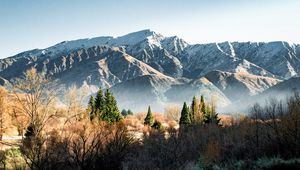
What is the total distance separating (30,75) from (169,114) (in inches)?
3574

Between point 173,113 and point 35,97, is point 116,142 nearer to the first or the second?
point 35,97

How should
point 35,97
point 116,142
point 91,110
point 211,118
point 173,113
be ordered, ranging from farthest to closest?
point 173,113, point 211,118, point 91,110, point 35,97, point 116,142

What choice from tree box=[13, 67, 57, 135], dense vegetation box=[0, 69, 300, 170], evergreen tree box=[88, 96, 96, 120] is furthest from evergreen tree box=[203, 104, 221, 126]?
tree box=[13, 67, 57, 135]

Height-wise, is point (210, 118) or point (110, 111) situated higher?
point (110, 111)

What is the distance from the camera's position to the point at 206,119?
95312 mm

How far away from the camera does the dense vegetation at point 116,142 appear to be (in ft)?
110

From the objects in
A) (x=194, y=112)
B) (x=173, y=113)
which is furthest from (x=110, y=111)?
(x=173, y=113)

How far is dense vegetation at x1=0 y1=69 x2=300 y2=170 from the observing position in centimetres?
3366

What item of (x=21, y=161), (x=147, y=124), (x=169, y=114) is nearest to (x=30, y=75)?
(x=21, y=161)

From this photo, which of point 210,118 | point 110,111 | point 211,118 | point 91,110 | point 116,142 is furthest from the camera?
point 210,118

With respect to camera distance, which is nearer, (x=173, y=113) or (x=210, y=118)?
(x=210, y=118)

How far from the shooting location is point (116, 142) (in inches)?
1608

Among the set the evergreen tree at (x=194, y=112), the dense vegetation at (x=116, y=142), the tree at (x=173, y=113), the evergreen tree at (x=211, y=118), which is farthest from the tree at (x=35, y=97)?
the tree at (x=173, y=113)

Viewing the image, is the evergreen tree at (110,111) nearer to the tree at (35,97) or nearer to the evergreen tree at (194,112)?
the tree at (35,97)
